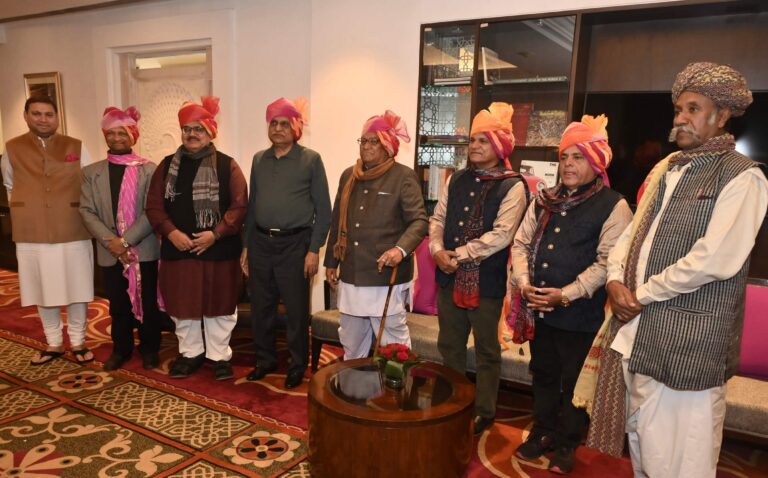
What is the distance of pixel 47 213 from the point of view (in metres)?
3.46

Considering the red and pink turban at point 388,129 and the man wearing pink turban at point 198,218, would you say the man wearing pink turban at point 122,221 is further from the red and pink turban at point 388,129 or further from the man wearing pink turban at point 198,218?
the red and pink turban at point 388,129

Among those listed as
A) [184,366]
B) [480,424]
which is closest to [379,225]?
[480,424]

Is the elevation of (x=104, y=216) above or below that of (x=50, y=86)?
below

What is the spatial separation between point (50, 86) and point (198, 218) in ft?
13.4

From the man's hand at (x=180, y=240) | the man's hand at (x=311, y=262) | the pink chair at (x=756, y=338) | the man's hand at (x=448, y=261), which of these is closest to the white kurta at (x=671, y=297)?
the man's hand at (x=448, y=261)

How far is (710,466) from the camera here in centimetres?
190

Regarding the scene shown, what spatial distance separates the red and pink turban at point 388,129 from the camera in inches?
114

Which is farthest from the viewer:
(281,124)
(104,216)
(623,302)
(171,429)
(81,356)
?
(81,356)

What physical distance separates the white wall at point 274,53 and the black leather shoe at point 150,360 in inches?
57.1

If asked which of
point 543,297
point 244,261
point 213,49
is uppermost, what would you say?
point 213,49

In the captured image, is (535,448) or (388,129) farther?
(388,129)

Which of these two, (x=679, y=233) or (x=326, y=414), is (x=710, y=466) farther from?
(x=326, y=414)

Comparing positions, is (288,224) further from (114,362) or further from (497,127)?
(114,362)

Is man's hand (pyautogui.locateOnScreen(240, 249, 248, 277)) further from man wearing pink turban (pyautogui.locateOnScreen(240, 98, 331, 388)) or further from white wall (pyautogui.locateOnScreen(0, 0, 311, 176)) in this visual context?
white wall (pyautogui.locateOnScreen(0, 0, 311, 176))
